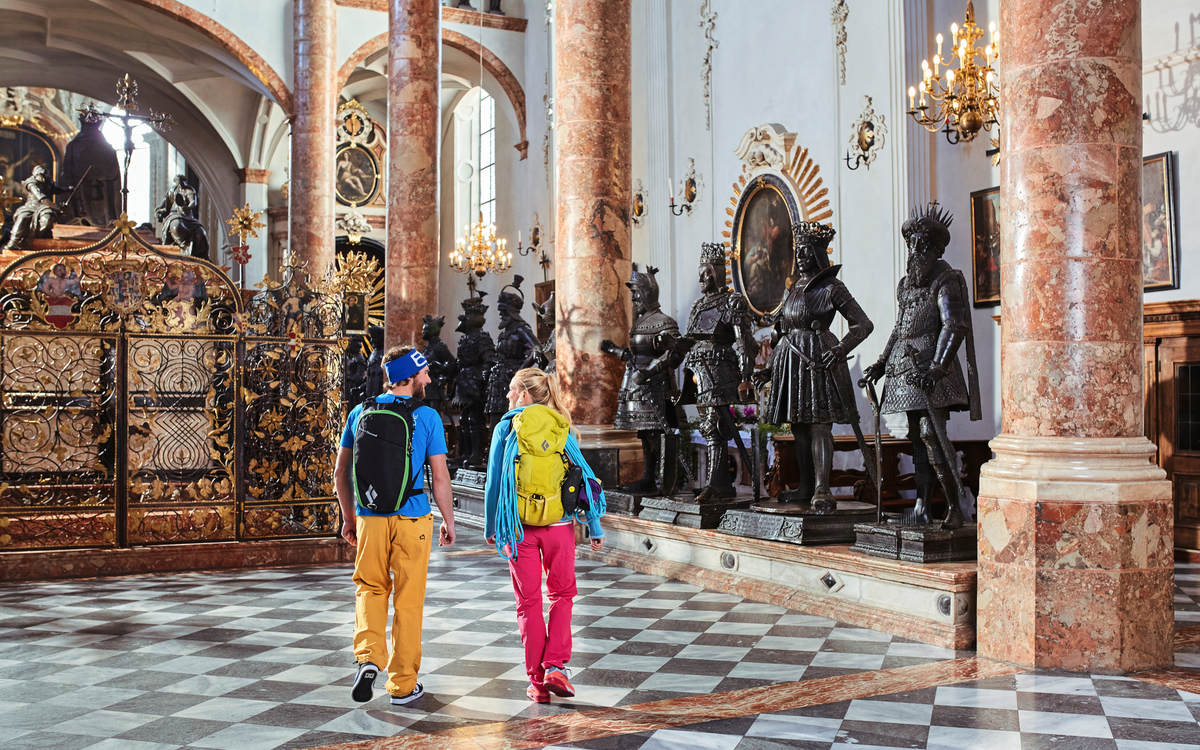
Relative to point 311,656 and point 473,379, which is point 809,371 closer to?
point 311,656

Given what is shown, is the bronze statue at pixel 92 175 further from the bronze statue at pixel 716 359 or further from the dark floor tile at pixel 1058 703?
the dark floor tile at pixel 1058 703

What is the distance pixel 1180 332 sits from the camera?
844 centimetres

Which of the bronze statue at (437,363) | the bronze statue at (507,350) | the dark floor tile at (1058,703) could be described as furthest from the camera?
the bronze statue at (437,363)

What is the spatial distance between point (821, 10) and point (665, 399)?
6.75 m

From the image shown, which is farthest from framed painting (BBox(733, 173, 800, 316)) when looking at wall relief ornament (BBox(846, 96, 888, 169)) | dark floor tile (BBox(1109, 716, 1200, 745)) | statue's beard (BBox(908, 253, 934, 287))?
dark floor tile (BBox(1109, 716, 1200, 745))

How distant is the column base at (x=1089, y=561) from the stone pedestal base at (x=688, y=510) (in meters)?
2.92

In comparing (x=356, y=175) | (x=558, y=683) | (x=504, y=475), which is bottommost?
(x=558, y=683)

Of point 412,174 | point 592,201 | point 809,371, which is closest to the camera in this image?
point 809,371

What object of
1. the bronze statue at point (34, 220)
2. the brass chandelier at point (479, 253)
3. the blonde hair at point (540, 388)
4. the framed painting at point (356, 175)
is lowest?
the blonde hair at point (540, 388)

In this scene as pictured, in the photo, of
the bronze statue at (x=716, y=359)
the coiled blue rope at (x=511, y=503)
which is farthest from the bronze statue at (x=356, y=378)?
the coiled blue rope at (x=511, y=503)

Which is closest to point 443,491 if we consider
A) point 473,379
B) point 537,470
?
point 537,470

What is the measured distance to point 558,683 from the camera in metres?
4.62

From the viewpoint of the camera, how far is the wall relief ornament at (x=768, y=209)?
13.3 meters

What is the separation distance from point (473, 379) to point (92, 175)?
7.62m
